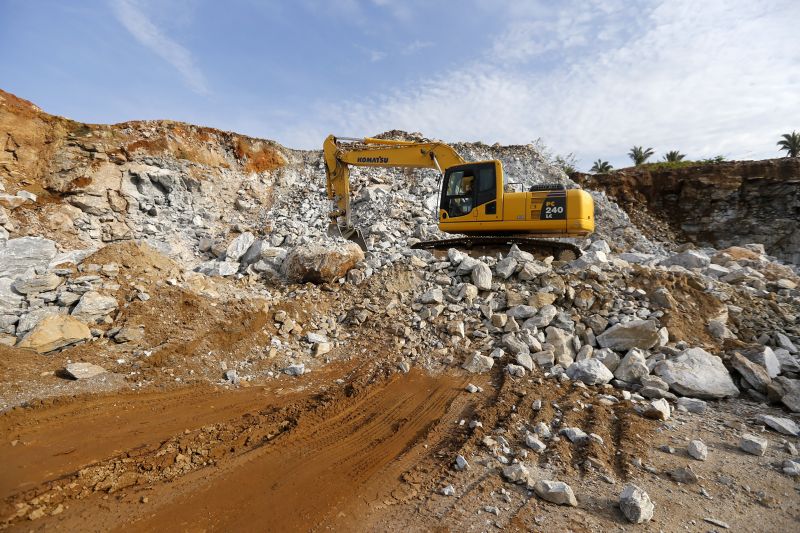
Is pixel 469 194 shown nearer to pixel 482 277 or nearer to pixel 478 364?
pixel 482 277

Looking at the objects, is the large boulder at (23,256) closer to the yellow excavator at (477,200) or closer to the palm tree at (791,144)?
the yellow excavator at (477,200)

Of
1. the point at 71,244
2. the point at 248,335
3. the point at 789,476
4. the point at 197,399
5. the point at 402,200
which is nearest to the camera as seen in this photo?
the point at 789,476

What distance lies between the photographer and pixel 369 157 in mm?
9078

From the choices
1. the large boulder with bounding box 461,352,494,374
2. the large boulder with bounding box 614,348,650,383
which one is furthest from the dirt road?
the large boulder with bounding box 614,348,650,383

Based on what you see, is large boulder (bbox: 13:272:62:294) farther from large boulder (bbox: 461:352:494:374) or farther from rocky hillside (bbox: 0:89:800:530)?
large boulder (bbox: 461:352:494:374)

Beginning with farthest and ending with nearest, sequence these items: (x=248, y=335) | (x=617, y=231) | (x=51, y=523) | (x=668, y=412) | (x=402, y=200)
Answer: (x=617, y=231)
(x=402, y=200)
(x=248, y=335)
(x=668, y=412)
(x=51, y=523)

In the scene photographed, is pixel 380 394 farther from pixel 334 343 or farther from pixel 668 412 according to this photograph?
pixel 668 412

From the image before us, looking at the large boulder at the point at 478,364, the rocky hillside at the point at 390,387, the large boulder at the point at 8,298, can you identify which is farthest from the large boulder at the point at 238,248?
the large boulder at the point at 478,364

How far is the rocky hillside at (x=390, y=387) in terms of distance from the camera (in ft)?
9.01

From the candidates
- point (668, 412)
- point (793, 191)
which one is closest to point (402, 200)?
point (668, 412)

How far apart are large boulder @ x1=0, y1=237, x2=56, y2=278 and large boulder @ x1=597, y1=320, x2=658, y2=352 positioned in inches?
360

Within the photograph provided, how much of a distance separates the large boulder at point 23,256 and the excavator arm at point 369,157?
18.3 ft

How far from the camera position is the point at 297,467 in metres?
3.15

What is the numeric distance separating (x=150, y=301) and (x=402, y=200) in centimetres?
889
